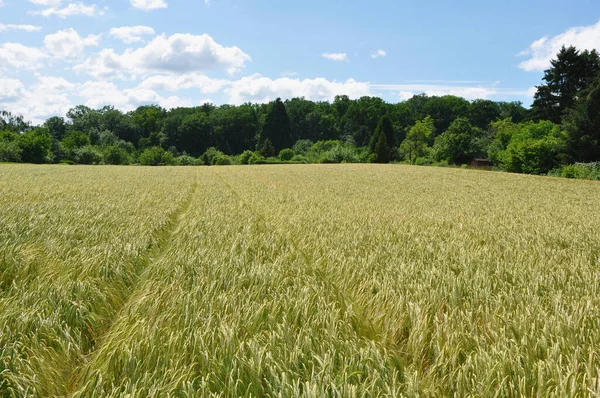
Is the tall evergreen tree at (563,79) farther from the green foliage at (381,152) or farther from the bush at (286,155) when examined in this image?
the bush at (286,155)

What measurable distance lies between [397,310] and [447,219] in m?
4.99

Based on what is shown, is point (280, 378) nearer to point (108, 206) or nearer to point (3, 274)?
point (3, 274)

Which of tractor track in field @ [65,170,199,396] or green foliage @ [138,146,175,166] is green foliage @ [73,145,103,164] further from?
tractor track in field @ [65,170,199,396]

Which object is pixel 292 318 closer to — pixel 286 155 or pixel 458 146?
pixel 458 146

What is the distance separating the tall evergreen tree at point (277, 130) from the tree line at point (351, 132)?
0.27 meters

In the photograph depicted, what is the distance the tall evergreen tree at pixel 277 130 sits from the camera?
3735 inches

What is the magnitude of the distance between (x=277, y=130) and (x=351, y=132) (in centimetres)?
2332

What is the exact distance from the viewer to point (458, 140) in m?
58.3

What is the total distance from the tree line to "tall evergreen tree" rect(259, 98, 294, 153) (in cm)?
27

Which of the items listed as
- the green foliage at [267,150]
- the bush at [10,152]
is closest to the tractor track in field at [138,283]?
the bush at [10,152]

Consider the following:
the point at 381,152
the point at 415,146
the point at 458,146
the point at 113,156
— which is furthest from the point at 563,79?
the point at 113,156

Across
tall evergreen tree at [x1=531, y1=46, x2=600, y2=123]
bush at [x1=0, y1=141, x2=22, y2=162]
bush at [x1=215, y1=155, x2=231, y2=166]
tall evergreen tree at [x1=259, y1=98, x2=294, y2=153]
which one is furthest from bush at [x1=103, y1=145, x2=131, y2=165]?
tall evergreen tree at [x1=531, y1=46, x2=600, y2=123]

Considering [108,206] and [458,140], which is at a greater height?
[458,140]

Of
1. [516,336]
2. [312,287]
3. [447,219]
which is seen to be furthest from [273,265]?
[447,219]
